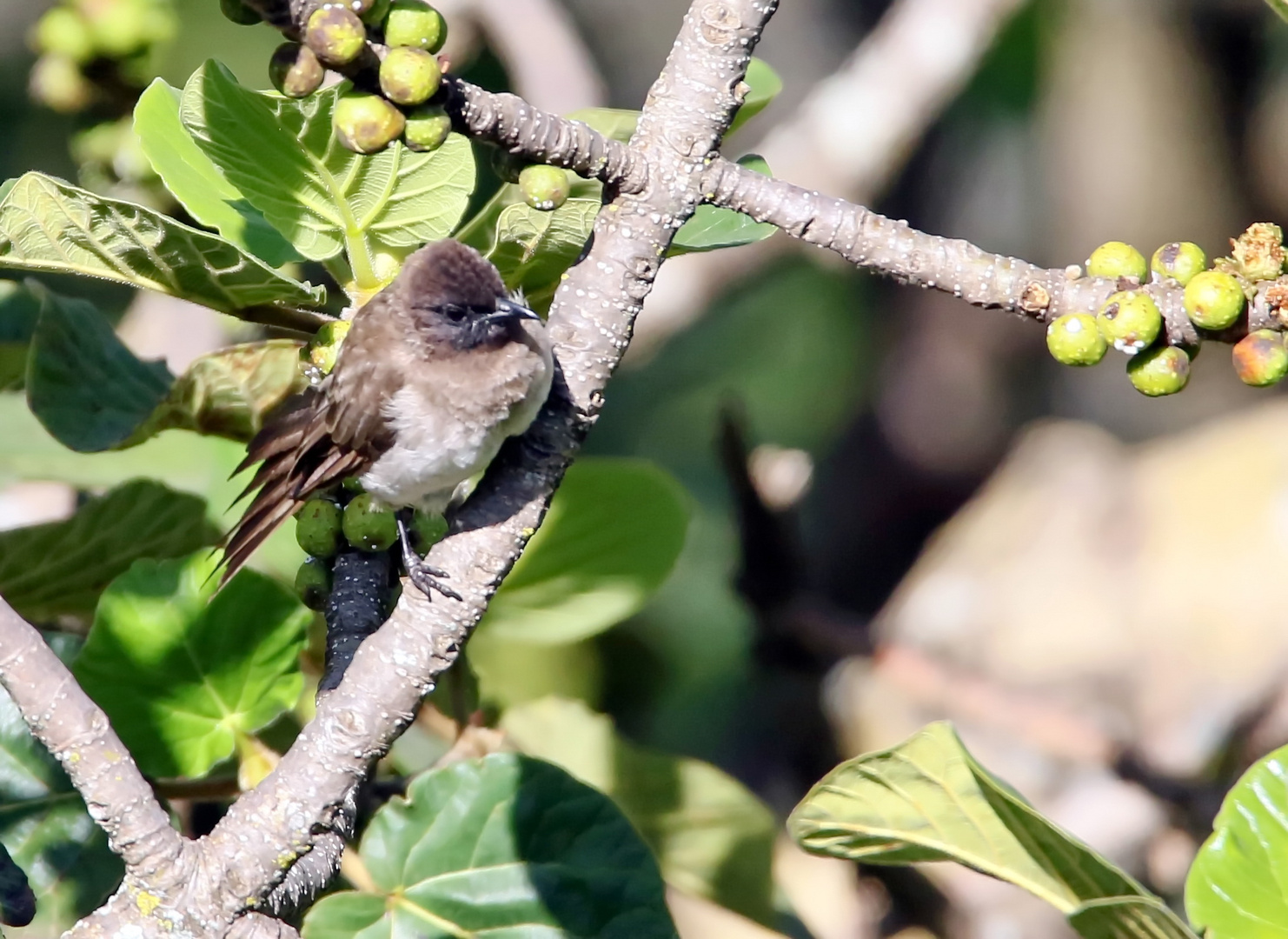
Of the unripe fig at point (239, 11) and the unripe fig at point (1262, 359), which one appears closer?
the unripe fig at point (239, 11)

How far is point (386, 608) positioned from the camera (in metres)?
1.65

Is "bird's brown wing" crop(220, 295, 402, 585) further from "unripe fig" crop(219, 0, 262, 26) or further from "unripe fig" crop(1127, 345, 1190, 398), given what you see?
"unripe fig" crop(1127, 345, 1190, 398)

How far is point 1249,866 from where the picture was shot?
1.40 meters

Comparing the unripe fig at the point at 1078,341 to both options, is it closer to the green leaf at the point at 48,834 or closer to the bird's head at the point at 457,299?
the bird's head at the point at 457,299

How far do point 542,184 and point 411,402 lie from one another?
96cm

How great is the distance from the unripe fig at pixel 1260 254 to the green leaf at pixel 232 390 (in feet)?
3.93

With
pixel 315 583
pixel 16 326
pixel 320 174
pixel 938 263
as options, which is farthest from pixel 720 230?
pixel 16 326

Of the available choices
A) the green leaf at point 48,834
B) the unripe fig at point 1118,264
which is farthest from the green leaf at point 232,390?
the unripe fig at point 1118,264

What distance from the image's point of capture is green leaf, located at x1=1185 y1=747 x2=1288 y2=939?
1.38 m

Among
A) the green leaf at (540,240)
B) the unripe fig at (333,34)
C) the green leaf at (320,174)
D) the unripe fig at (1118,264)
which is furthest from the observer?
the green leaf at (540,240)

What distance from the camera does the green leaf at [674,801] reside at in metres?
2.19

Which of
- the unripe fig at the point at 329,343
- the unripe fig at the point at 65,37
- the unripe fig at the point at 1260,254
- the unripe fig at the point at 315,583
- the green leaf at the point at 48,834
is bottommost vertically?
the green leaf at the point at 48,834

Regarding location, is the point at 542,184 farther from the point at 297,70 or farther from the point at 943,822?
the point at 943,822

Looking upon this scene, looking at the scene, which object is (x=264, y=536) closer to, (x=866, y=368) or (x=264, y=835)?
(x=264, y=835)
